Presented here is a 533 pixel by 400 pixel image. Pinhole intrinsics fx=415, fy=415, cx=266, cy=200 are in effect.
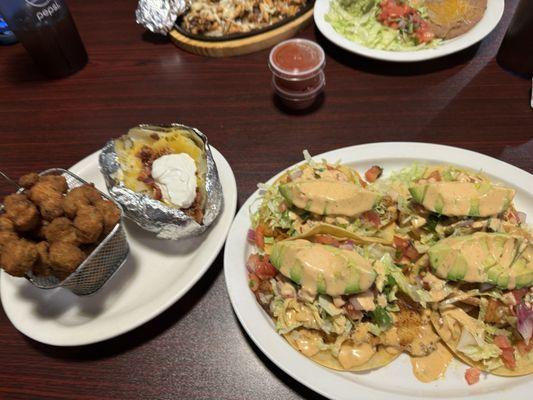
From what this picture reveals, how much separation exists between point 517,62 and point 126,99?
7.83 feet

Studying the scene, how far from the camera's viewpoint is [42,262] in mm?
1564

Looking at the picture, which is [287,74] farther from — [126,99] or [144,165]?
[126,99]

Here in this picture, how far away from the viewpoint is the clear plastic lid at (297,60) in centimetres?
228

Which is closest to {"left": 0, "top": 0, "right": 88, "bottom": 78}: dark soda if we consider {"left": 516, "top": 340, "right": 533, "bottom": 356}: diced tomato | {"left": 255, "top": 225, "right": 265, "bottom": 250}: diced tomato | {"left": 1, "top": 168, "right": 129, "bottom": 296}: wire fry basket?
{"left": 1, "top": 168, "right": 129, "bottom": 296}: wire fry basket

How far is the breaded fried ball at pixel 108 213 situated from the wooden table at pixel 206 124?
1.45ft

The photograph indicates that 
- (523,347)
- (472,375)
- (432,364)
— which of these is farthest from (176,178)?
(523,347)

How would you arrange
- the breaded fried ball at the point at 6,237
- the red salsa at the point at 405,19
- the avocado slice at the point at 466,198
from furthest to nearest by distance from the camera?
the red salsa at the point at 405,19
the avocado slice at the point at 466,198
the breaded fried ball at the point at 6,237

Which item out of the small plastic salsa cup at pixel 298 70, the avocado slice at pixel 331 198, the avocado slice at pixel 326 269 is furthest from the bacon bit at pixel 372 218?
the small plastic salsa cup at pixel 298 70

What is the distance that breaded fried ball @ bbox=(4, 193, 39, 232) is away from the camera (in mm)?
1555

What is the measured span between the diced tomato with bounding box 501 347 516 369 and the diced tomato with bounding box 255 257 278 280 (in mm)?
871

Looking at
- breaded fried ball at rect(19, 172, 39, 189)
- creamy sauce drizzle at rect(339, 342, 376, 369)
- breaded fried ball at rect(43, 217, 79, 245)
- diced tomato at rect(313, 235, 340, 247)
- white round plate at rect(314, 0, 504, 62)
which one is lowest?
creamy sauce drizzle at rect(339, 342, 376, 369)

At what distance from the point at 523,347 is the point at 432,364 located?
32cm

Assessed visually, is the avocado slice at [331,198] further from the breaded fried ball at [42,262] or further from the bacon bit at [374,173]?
the breaded fried ball at [42,262]

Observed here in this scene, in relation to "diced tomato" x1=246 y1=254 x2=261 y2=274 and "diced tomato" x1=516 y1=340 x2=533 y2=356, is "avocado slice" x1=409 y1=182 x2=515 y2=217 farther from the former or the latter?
"diced tomato" x1=246 y1=254 x2=261 y2=274
